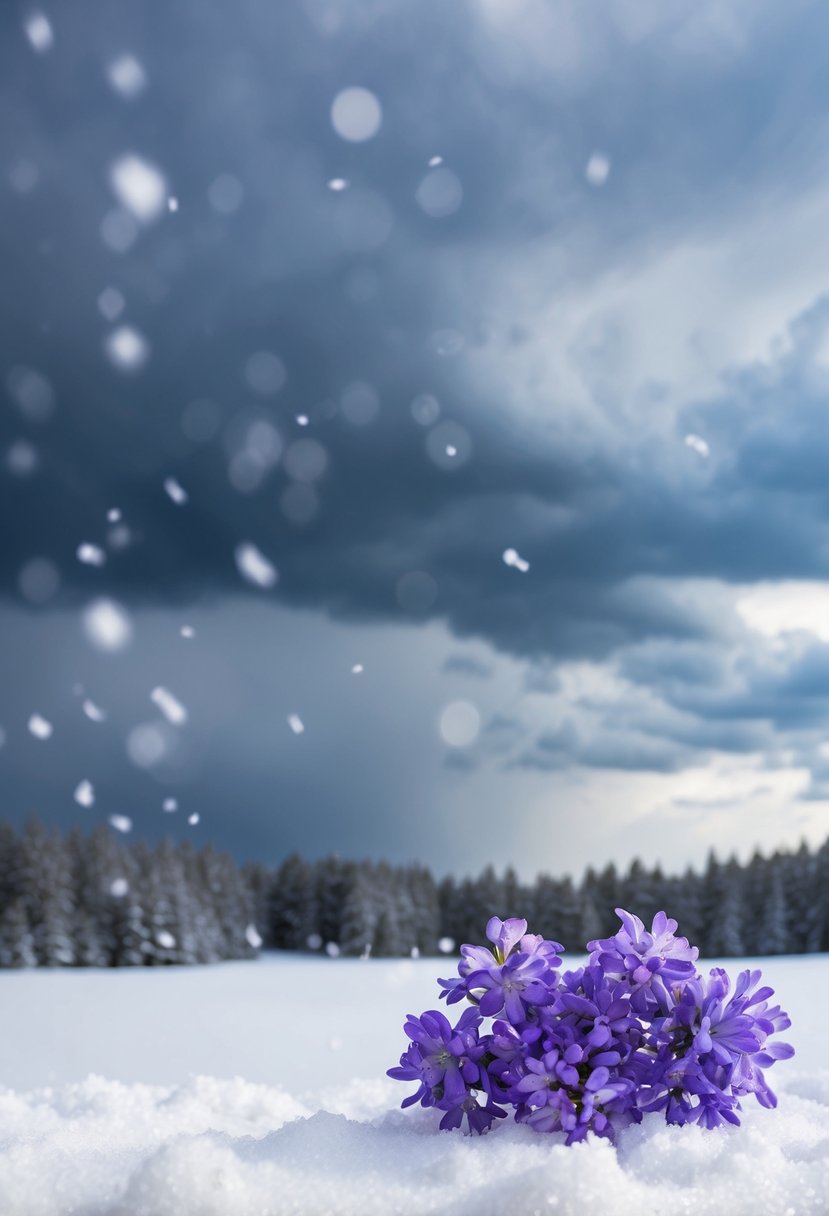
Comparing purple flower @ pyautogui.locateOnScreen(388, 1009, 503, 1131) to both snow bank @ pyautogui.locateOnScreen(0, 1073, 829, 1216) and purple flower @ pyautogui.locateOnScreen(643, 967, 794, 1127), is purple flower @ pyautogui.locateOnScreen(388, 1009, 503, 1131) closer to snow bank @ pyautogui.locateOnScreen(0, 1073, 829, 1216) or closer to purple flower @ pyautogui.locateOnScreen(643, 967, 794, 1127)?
snow bank @ pyautogui.locateOnScreen(0, 1073, 829, 1216)

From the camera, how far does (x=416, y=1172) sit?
219cm

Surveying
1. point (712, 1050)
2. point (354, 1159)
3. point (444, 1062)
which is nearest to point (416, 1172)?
point (354, 1159)

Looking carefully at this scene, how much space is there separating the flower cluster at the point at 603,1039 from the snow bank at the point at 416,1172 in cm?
7

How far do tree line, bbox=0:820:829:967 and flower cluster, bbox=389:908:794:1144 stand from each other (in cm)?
1772

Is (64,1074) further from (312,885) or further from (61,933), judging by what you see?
(312,885)

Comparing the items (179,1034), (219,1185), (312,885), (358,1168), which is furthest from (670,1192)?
(312,885)

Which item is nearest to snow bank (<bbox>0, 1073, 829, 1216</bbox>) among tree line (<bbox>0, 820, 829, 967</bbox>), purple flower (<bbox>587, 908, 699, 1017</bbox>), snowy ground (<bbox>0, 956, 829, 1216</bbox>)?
snowy ground (<bbox>0, 956, 829, 1216</bbox>)

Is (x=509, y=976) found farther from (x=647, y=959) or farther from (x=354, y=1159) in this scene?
(x=354, y=1159)

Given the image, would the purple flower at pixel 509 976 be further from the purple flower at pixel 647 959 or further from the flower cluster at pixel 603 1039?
the purple flower at pixel 647 959

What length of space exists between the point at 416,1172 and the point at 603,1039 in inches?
19.8

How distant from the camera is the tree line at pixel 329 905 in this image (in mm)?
19828

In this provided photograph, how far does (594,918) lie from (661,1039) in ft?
63.5

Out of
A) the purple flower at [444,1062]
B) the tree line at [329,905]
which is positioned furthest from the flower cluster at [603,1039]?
the tree line at [329,905]

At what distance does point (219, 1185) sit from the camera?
1990 millimetres
